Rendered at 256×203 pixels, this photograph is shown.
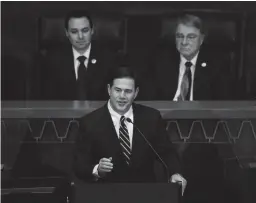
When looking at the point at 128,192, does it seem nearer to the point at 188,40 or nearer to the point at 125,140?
the point at 125,140

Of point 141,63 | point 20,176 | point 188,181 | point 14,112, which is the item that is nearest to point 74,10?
point 141,63

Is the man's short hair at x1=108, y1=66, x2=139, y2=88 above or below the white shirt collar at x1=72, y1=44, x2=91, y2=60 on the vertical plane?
below

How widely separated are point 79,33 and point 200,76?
45cm

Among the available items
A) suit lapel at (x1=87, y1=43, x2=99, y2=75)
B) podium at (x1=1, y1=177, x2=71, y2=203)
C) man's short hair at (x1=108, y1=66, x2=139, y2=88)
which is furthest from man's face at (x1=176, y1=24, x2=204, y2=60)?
podium at (x1=1, y1=177, x2=71, y2=203)

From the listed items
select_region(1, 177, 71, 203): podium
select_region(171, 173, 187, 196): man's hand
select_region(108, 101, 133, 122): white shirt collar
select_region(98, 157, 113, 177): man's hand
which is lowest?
select_region(1, 177, 71, 203): podium

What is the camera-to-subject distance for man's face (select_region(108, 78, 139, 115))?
5.13 feet

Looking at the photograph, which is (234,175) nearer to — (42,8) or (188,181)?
(188,181)

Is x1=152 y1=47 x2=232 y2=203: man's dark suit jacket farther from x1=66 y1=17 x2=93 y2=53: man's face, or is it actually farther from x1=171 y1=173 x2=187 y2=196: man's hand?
x1=66 y1=17 x2=93 y2=53: man's face

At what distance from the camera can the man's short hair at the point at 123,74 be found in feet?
5.13

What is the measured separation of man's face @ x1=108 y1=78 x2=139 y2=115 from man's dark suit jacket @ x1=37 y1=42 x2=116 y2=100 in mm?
28

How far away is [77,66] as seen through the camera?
1.59m

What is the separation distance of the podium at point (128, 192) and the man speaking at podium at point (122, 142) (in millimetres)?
26

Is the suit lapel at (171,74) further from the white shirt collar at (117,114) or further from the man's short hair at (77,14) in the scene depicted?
the man's short hair at (77,14)

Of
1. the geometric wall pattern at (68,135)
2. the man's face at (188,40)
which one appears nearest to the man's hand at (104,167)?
the geometric wall pattern at (68,135)
